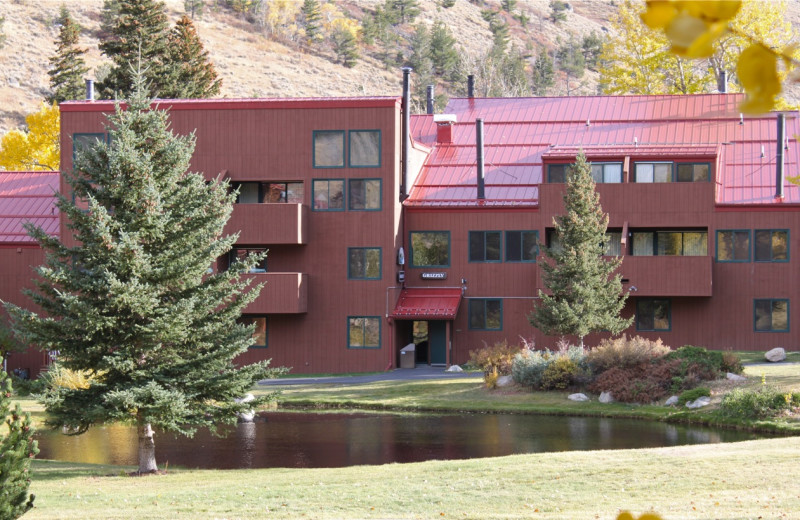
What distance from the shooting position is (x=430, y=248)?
43.4m

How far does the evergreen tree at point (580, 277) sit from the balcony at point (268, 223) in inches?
394

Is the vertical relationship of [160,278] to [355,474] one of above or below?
above

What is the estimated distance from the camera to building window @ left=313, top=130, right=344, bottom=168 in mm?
41594

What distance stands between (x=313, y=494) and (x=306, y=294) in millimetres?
26768

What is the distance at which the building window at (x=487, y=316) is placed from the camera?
4253 centimetres

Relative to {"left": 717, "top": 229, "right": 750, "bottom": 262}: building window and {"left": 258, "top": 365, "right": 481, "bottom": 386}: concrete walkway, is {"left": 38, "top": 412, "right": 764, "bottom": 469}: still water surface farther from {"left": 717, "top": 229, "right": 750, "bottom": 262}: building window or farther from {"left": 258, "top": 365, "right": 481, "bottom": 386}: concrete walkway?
{"left": 717, "top": 229, "right": 750, "bottom": 262}: building window

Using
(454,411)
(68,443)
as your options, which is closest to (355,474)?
(68,443)

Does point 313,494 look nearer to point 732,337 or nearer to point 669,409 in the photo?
point 669,409

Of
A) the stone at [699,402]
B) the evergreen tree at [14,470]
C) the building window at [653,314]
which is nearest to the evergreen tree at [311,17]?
the building window at [653,314]

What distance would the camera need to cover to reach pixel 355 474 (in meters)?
18.2

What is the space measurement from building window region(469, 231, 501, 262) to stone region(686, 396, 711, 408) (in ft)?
49.4

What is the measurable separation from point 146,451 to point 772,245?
28724mm

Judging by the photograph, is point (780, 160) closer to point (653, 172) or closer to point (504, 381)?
point (653, 172)

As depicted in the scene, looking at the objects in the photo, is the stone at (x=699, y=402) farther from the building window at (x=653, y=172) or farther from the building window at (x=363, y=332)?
the building window at (x=363, y=332)
